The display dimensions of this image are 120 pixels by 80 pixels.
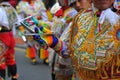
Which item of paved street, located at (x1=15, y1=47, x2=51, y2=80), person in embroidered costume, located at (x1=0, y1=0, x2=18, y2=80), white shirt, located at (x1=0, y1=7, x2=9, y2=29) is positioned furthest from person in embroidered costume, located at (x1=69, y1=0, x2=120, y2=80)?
paved street, located at (x1=15, y1=47, x2=51, y2=80)

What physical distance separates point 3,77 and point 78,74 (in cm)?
296

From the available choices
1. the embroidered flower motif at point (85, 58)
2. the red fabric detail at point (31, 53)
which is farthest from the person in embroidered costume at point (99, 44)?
the red fabric detail at point (31, 53)

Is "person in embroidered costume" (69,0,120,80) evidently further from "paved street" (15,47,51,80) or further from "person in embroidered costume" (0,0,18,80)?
"paved street" (15,47,51,80)

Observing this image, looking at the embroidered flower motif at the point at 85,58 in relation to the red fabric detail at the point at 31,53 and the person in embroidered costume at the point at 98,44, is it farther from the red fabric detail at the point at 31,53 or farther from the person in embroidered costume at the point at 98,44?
the red fabric detail at the point at 31,53

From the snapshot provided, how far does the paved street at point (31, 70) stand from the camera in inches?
298

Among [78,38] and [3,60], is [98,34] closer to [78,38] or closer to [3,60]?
[78,38]

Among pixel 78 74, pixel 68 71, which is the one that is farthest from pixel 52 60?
pixel 78 74

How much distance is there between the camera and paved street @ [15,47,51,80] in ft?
24.8

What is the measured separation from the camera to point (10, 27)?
238 inches

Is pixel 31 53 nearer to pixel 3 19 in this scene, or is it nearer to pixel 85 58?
pixel 3 19

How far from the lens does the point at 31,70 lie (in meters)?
8.13

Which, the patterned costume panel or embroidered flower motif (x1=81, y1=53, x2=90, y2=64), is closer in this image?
the patterned costume panel

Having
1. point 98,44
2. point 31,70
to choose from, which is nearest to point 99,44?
point 98,44

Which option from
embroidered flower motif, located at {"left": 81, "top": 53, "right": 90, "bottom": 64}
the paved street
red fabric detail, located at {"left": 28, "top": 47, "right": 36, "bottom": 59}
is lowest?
the paved street
